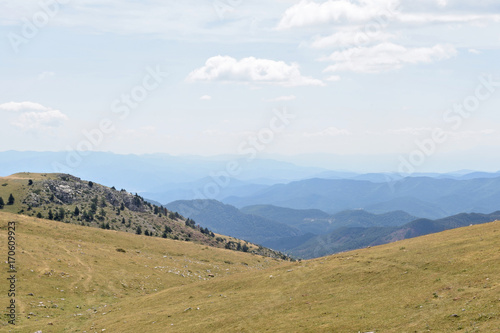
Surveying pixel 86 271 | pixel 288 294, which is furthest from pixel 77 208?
pixel 288 294

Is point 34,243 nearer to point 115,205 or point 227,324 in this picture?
point 227,324

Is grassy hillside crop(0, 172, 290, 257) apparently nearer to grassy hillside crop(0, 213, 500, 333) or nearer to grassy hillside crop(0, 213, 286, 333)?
grassy hillside crop(0, 213, 286, 333)

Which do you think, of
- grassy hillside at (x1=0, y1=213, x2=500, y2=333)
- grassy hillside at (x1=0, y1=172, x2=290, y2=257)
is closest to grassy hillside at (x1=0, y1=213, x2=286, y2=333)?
grassy hillside at (x1=0, y1=213, x2=500, y2=333)

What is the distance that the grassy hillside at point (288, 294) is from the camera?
30516mm

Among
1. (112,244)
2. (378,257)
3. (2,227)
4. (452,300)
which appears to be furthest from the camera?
(112,244)

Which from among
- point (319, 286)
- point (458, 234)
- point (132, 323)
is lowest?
point (132, 323)

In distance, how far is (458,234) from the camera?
53.8 m

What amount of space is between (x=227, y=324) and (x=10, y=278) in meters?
35.2

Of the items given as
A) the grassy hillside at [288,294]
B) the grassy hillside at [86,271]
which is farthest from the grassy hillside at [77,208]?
the grassy hillside at [288,294]

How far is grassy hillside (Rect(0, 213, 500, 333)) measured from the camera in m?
30.5

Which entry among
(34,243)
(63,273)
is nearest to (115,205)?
(34,243)

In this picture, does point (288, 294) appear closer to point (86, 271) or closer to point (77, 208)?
point (86, 271)

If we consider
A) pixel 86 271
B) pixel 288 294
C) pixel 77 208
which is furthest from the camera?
pixel 77 208

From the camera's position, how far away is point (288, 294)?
4419 cm
